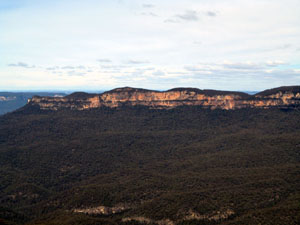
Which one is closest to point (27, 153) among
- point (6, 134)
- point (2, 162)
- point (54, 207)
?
point (2, 162)

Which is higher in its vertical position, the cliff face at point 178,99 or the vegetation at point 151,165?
the cliff face at point 178,99

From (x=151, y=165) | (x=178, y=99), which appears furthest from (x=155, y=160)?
(x=178, y=99)

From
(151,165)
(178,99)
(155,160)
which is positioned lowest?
(151,165)

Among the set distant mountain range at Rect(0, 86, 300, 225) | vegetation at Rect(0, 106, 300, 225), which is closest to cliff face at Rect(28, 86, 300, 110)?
distant mountain range at Rect(0, 86, 300, 225)

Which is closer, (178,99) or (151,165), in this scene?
(151,165)

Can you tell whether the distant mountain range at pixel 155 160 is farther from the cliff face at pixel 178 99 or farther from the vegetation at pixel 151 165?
the cliff face at pixel 178 99

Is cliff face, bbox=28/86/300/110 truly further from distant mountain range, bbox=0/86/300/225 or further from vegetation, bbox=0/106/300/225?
vegetation, bbox=0/106/300/225

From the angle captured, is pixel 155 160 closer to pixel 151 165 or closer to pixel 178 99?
pixel 151 165

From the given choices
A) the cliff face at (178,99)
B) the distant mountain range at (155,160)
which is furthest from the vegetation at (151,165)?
the cliff face at (178,99)

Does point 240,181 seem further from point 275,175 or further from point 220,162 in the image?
point 220,162
